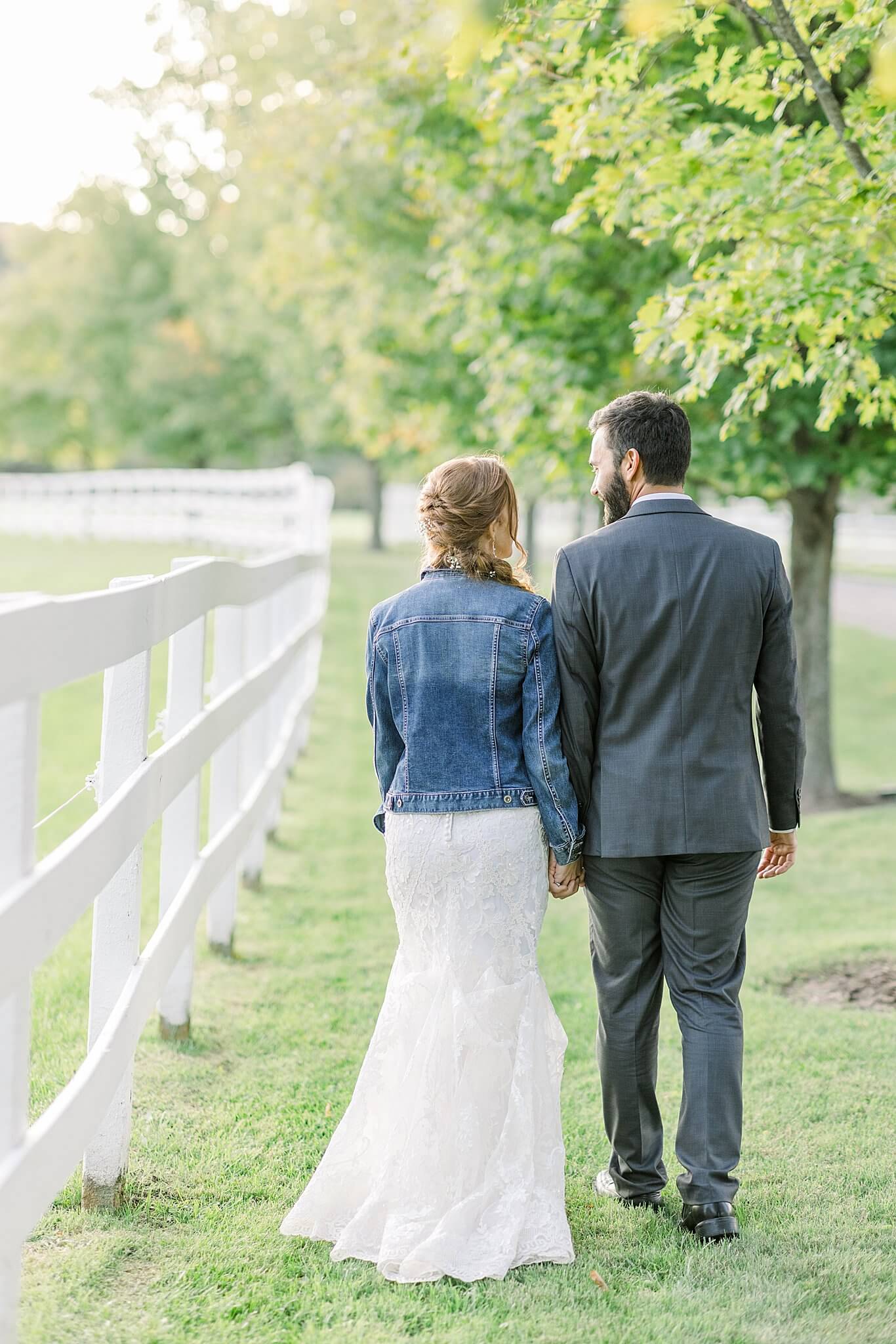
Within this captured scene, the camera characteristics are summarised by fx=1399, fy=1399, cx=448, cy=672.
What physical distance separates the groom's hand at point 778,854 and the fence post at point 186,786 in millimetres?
1733

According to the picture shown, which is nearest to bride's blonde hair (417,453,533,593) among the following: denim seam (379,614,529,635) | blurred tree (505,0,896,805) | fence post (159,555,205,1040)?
denim seam (379,614,529,635)

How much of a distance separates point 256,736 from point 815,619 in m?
5.38

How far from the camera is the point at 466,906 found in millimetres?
3424

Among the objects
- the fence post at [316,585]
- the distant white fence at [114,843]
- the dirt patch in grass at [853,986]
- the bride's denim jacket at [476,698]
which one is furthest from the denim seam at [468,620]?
the fence post at [316,585]

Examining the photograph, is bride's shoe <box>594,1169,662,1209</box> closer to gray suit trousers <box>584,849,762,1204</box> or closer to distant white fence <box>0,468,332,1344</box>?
gray suit trousers <box>584,849,762,1204</box>

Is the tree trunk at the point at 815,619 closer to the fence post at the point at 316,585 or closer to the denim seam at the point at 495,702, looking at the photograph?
the fence post at the point at 316,585

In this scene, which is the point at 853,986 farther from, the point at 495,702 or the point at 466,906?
the point at 495,702

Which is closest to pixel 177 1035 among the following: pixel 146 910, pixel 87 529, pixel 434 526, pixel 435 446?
pixel 146 910

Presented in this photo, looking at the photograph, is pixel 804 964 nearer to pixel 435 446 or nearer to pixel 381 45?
pixel 381 45

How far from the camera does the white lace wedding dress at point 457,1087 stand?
3.27 metres

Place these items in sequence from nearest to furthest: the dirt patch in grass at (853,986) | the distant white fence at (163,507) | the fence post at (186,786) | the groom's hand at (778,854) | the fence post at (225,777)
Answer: the groom's hand at (778,854)
the fence post at (186,786)
the fence post at (225,777)
the dirt patch in grass at (853,986)
the distant white fence at (163,507)

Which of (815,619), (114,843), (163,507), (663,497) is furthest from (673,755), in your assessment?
(163,507)

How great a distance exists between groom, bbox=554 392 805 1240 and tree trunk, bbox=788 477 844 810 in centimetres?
680

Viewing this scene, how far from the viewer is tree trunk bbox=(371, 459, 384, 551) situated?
4016 centimetres
